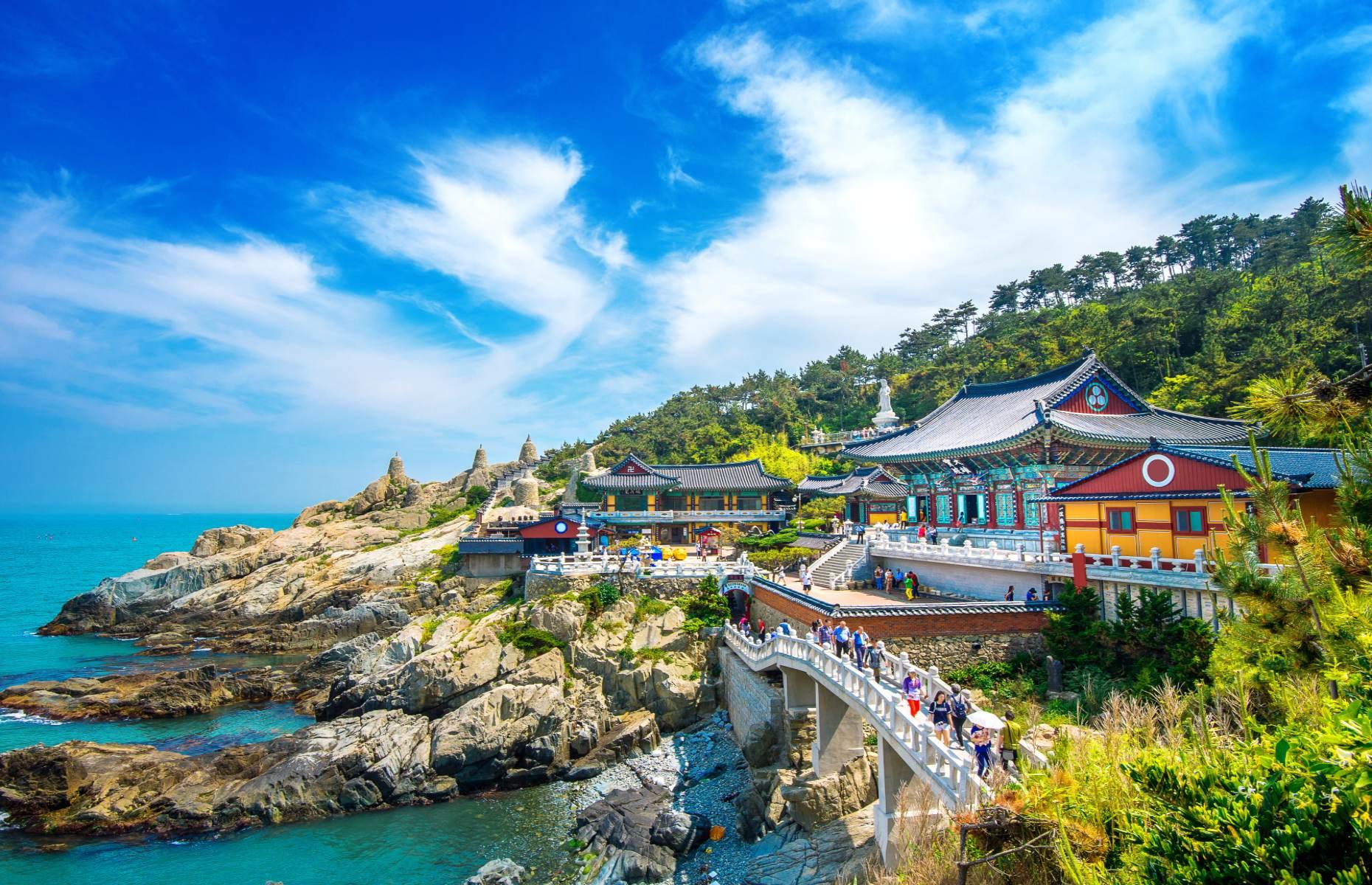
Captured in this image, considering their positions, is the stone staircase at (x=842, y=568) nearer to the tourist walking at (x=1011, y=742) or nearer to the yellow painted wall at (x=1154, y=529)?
the yellow painted wall at (x=1154, y=529)

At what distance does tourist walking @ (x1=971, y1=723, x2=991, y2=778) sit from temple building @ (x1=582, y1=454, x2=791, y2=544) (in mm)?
39891

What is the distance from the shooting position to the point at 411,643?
36188mm

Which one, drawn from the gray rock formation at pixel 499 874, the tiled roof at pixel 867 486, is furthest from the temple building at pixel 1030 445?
the gray rock formation at pixel 499 874

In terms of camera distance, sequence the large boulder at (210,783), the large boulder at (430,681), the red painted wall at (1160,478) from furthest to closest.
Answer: the large boulder at (430,681) → the large boulder at (210,783) → the red painted wall at (1160,478)

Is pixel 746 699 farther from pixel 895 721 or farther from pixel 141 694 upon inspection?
pixel 141 694

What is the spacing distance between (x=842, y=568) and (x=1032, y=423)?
414 inches

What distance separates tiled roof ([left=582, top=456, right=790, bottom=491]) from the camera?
176 feet

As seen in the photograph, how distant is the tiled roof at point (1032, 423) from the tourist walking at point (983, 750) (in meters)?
17.9

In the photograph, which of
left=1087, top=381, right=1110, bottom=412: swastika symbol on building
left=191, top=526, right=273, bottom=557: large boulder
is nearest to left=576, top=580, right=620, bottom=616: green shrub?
left=1087, top=381, right=1110, bottom=412: swastika symbol on building

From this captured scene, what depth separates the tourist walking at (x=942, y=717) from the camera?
46.0ft

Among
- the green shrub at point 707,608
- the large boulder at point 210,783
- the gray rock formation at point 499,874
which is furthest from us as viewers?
the green shrub at point 707,608

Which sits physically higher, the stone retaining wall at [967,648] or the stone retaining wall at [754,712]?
the stone retaining wall at [967,648]

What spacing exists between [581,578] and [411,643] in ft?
29.0

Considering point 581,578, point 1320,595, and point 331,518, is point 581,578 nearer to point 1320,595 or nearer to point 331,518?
point 1320,595
